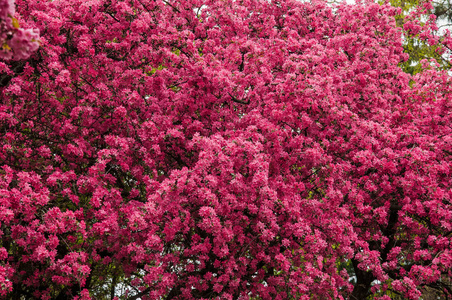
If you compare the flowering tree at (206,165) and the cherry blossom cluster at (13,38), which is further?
the flowering tree at (206,165)

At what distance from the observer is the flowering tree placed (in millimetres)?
7891

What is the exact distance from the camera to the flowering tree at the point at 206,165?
7891 millimetres

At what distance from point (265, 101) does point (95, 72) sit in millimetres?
4602

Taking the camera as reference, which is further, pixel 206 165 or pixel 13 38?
pixel 206 165

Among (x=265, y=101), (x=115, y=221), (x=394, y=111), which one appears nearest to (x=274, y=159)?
(x=265, y=101)

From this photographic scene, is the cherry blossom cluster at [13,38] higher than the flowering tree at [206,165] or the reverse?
the reverse

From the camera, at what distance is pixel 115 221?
795 centimetres

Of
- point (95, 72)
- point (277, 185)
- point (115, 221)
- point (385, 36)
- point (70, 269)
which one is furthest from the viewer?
point (385, 36)

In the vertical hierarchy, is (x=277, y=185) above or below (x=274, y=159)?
below

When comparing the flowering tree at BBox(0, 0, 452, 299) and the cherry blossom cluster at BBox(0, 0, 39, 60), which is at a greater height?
the flowering tree at BBox(0, 0, 452, 299)

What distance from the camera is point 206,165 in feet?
25.8

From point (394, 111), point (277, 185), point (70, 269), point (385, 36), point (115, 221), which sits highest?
point (385, 36)

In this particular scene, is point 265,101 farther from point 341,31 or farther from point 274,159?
point 341,31

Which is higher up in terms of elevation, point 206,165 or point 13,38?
point 206,165
